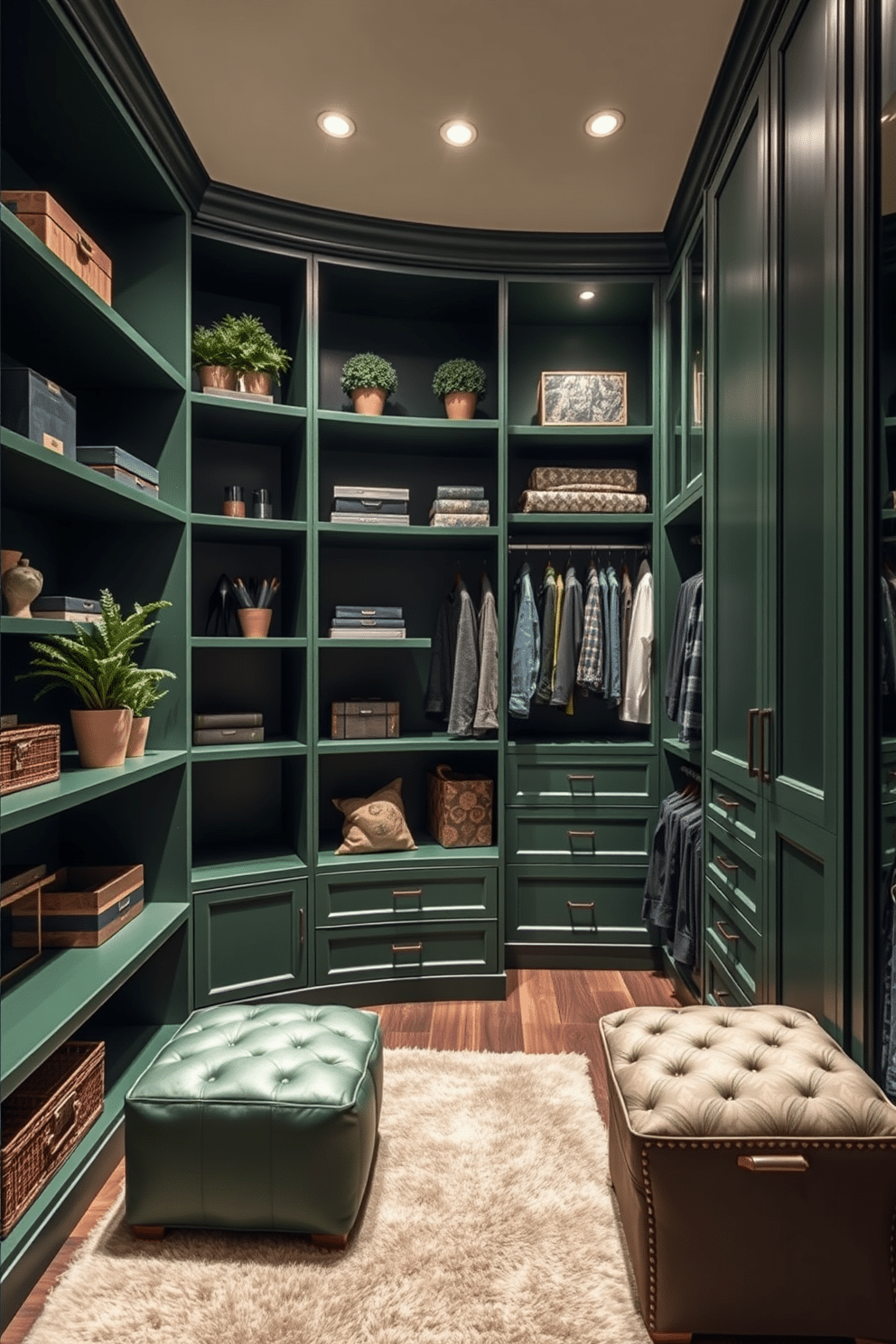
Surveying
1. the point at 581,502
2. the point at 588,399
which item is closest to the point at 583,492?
the point at 581,502

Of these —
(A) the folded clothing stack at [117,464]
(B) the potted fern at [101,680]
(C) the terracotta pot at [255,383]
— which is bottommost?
(B) the potted fern at [101,680]

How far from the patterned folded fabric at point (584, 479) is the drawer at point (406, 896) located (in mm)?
1615

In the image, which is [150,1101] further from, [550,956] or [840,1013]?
[550,956]

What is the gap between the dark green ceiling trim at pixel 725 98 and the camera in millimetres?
2031

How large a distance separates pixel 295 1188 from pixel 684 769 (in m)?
2.13

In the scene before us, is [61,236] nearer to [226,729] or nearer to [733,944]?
[226,729]

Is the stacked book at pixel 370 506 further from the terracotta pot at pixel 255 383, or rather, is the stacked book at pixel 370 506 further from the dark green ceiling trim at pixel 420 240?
the dark green ceiling trim at pixel 420 240

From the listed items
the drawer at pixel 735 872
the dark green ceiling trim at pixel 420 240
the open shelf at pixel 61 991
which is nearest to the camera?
the open shelf at pixel 61 991

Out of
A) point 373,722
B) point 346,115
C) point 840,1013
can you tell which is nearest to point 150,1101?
point 840,1013

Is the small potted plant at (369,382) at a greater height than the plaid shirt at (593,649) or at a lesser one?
greater

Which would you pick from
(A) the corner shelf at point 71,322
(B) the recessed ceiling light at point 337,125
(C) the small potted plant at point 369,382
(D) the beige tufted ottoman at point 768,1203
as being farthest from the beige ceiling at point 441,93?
(D) the beige tufted ottoman at point 768,1203

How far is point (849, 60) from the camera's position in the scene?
61.4 inches

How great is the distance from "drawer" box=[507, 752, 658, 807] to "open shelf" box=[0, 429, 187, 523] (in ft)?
5.52

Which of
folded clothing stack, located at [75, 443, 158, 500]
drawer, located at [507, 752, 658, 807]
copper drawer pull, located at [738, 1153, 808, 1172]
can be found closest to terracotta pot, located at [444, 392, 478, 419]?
folded clothing stack, located at [75, 443, 158, 500]
